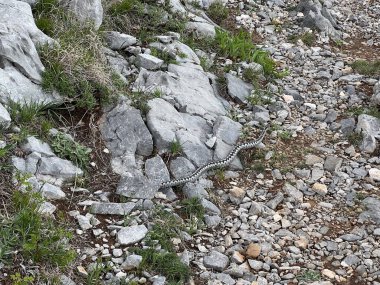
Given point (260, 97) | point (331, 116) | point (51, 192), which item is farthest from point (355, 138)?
point (51, 192)

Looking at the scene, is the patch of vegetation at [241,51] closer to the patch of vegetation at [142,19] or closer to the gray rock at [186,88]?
the patch of vegetation at [142,19]

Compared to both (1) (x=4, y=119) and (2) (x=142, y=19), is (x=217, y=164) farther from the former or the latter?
(2) (x=142, y=19)

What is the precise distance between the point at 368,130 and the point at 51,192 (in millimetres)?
5411

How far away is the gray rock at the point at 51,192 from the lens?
718cm

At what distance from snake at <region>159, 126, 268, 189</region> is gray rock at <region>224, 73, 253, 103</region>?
0.98 m

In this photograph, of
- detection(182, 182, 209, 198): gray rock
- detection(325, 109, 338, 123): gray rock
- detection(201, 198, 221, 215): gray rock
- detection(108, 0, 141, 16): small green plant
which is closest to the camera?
detection(201, 198, 221, 215): gray rock

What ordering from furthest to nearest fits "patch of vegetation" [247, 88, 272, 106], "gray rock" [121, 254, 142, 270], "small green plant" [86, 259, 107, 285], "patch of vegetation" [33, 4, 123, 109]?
"patch of vegetation" [247, 88, 272, 106] → "patch of vegetation" [33, 4, 123, 109] → "gray rock" [121, 254, 142, 270] → "small green plant" [86, 259, 107, 285]

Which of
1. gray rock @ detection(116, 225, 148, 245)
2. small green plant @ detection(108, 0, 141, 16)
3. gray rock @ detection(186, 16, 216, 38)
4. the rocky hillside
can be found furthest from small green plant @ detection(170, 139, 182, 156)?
gray rock @ detection(186, 16, 216, 38)

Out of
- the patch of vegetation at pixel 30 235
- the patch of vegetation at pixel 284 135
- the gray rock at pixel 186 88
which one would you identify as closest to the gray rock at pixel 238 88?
the gray rock at pixel 186 88

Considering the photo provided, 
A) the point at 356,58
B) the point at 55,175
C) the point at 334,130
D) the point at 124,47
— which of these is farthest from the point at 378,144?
the point at 55,175

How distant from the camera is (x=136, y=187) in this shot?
25.4ft

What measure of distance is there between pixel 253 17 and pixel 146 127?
614 cm

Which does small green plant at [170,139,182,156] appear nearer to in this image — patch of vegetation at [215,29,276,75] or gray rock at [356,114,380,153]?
gray rock at [356,114,380,153]

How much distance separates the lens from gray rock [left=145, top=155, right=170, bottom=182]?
819 cm
